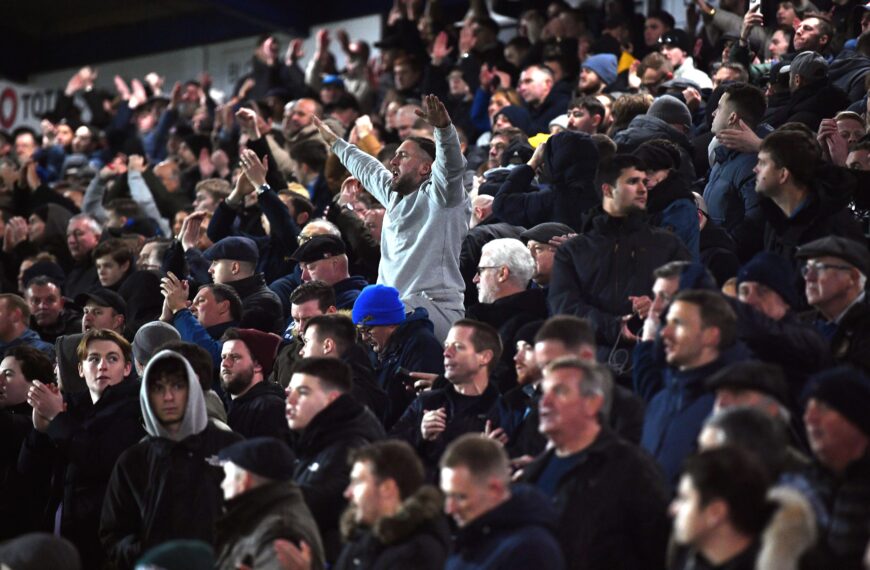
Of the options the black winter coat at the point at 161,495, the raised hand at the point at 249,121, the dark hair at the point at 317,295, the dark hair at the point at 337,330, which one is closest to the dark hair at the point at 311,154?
the raised hand at the point at 249,121

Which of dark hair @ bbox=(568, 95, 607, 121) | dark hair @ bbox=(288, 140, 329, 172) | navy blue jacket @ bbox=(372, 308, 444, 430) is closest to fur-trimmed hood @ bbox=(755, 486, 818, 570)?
navy blue jacket @ bbox=(372, 308, 444, 430)

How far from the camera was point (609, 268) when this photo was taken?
6.64m

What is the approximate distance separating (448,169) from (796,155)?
1.74 meters

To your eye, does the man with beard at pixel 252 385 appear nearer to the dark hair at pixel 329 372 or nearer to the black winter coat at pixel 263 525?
the dark hair at pixel 329 372

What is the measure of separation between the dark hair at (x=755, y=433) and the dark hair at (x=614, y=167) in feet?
7.46

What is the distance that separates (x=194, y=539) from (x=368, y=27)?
504 inches

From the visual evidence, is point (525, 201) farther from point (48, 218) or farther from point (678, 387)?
point (48, 218)

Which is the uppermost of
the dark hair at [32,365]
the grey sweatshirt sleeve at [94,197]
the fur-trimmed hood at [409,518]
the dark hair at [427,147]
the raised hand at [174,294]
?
the dark hair at [427,147]

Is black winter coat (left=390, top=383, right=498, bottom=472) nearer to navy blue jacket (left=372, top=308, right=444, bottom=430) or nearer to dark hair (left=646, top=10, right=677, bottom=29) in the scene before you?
navy blue jacket (left=372, top=308, right=444, bottom=430)

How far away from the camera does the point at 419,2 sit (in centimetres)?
1547

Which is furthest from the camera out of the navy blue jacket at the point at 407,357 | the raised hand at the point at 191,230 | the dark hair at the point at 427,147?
the raised hand at the point at 191,230

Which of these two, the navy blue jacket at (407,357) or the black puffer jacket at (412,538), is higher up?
the black puffer jacket at (412,538)

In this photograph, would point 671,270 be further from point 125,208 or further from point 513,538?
point 125,208

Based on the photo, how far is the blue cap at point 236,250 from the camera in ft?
29.1
